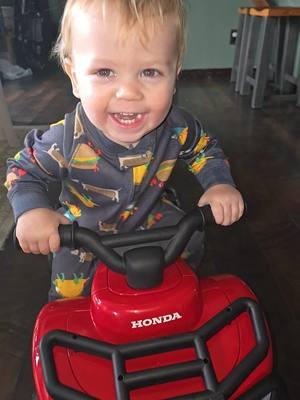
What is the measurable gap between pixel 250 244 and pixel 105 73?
897 millimetres

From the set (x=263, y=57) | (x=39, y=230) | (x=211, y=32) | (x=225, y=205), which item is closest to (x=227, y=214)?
(x=225, y=205)

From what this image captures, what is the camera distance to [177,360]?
0.57 metres

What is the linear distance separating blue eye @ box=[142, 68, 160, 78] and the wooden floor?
64cm

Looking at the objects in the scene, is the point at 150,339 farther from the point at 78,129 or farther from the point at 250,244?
the point at 250,244

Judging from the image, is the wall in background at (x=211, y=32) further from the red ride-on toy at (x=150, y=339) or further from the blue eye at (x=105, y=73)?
the red ride-on toy at (x=150, y=339)

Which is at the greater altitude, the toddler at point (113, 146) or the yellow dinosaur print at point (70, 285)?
the toddler at point (113, 146)

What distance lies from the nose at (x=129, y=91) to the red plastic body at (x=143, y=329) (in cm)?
26

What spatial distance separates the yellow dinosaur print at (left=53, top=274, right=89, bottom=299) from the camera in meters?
0.84

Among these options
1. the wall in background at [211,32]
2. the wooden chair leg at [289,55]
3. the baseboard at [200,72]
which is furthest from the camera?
the baseboard at [200,72]

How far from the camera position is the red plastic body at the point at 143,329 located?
1.82 ft

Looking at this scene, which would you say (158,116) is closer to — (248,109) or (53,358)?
(53,358)

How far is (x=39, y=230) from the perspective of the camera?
0.62 metres

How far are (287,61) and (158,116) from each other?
2704mm

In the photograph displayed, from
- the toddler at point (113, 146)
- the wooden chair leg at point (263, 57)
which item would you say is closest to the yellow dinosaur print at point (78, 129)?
the toddler at point (113, 146)
